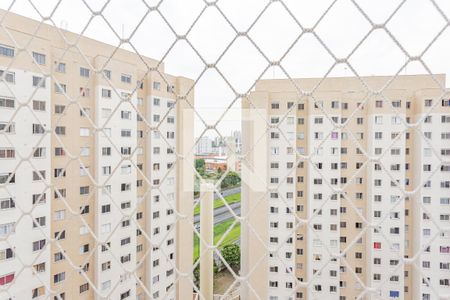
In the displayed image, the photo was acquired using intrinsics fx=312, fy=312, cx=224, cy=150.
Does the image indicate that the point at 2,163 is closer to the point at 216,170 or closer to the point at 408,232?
the point at 216,170

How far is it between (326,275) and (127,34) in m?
2.06

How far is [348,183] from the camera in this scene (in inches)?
17.4

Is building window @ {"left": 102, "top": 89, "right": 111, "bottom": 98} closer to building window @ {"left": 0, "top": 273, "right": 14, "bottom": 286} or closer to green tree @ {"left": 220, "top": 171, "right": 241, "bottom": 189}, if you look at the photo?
green tree @ {"left": 220, "top": 171, "right": 241, "bottom": 189}

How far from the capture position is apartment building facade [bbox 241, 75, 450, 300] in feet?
1.49

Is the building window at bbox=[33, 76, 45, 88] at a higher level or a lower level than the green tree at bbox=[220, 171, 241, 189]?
higher

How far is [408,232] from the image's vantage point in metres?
1.17

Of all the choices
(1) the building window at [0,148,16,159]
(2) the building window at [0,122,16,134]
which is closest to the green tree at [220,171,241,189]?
(2) the building window at [0,122,16,134]

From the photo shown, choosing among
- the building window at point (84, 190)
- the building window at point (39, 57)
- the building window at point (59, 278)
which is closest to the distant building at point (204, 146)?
the building window at point (84, 190)

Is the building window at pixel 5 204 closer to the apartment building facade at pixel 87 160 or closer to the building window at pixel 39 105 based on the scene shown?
the apartment building facade at pixel 87 160

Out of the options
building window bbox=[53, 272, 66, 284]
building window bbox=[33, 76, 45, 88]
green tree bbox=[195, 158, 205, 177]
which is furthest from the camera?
building window bbox=[53, 272, 66, 284]

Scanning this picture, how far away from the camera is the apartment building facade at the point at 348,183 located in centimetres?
45

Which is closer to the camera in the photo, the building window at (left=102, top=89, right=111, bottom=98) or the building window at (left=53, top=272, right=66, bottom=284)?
the building window at (left=102, top=89, right=111, bottom=98)

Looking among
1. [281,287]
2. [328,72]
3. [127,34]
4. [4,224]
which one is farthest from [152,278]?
[328,72]

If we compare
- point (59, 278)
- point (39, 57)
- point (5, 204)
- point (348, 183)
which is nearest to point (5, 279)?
point (59, 278)
